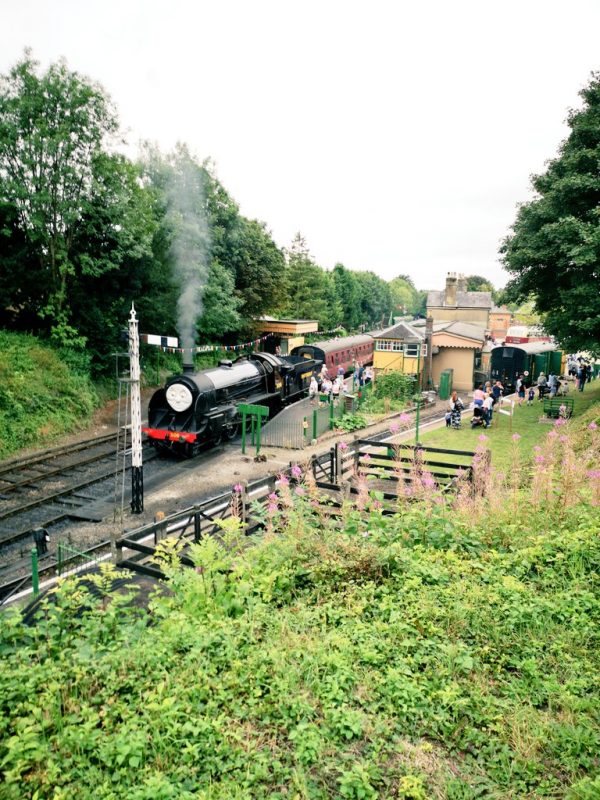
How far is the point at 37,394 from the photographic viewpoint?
1891 centimetres

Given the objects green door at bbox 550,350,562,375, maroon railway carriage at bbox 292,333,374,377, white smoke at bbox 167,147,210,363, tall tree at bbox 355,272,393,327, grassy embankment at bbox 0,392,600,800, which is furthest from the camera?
tall tree at bbox 355,272,393,327

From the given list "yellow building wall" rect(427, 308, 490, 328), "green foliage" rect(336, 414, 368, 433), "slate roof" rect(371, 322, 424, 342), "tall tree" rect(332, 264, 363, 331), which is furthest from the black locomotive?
"tall tree" rect(332, 264, 363, 331)

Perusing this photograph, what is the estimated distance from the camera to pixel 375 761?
402 cm

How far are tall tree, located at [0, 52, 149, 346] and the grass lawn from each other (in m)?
14.7

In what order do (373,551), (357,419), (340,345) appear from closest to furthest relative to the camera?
(373,551), (357,419), (340,345)

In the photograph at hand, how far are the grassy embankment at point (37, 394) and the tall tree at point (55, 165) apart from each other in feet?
4.52

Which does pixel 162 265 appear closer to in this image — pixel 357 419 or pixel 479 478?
pixel 357 419

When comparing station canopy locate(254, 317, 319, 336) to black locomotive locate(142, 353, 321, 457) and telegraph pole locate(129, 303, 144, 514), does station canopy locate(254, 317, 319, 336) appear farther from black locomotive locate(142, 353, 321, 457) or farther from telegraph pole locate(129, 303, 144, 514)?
telegraph pole locate(129, 303, 144, 514)

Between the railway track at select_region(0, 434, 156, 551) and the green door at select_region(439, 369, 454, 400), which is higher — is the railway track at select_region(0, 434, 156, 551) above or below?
below

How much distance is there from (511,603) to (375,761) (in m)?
2.52

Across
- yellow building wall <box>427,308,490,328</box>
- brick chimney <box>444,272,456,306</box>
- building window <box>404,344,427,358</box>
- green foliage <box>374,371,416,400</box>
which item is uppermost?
brick chimney <box>444,272,456,306</box>

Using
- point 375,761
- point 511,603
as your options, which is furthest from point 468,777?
point 511,603

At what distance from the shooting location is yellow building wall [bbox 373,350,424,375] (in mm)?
29266

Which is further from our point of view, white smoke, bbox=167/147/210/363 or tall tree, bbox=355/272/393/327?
tall tree, bbox=355/272/393/327
